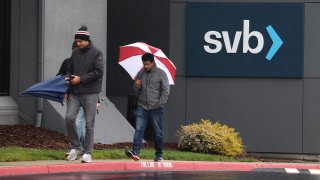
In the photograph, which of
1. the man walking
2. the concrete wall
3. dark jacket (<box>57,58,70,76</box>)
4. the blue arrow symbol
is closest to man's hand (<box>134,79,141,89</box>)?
the man walking

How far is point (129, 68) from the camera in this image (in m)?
14.8

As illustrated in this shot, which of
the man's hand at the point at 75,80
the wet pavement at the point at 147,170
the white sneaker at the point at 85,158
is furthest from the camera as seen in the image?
the white sneaker at the point at 85,158

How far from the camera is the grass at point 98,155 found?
533 inches

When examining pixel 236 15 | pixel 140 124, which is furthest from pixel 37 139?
pixel 236 15

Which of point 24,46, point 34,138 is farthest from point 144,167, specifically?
point 24,46

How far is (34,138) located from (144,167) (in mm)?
3430

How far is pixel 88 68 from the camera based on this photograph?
1303cm

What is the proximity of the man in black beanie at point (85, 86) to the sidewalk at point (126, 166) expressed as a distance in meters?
0.31

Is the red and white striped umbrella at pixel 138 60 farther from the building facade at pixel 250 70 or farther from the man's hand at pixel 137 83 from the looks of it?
the building facade at pixel 250 70

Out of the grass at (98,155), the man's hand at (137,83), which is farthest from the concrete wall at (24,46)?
the man's hand at (137,83)

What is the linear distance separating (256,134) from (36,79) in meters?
A: 5.83

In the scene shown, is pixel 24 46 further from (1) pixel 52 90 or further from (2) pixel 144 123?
(2) pixel 144 123

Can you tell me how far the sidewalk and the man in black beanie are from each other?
31 cm

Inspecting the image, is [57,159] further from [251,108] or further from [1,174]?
[251,108]
